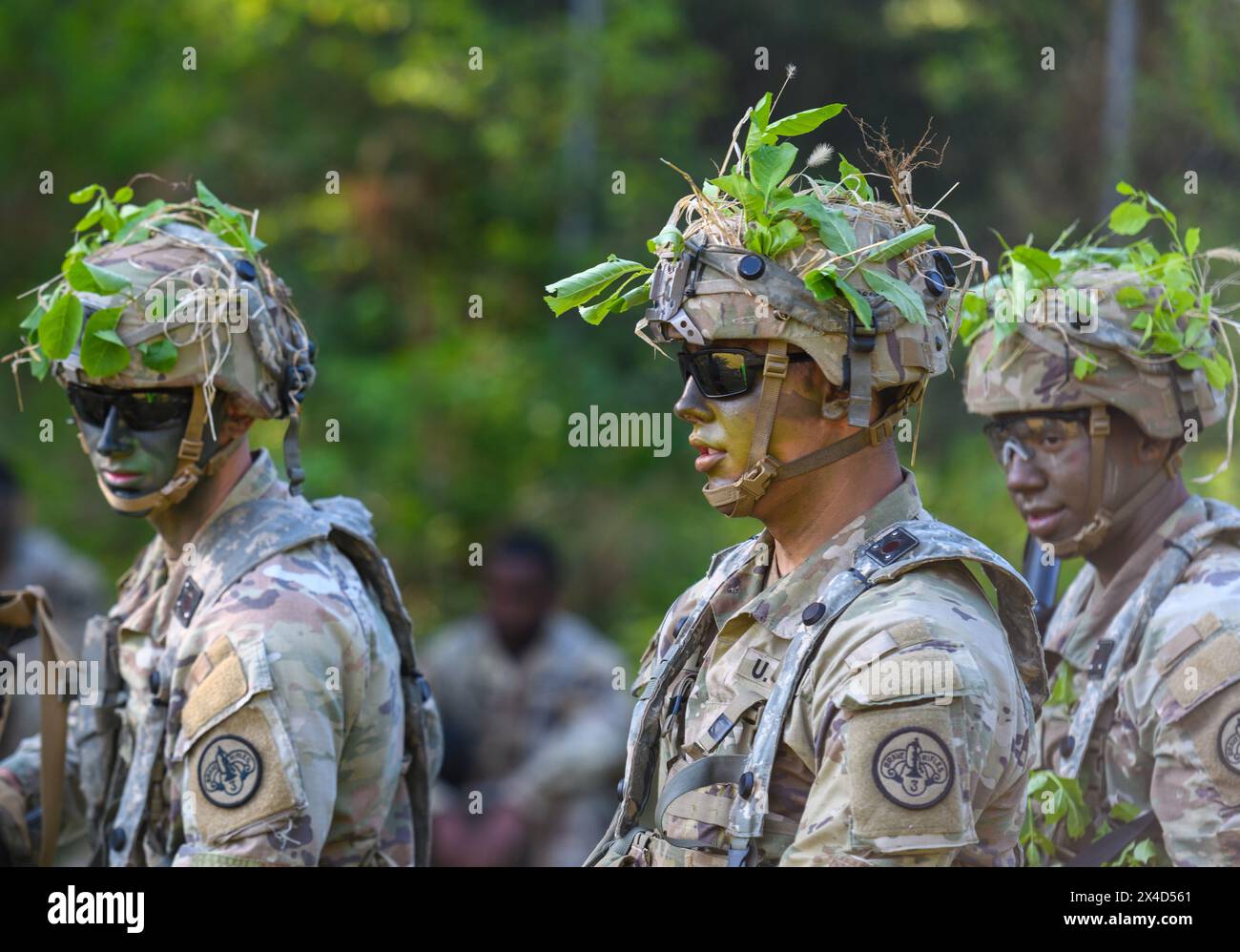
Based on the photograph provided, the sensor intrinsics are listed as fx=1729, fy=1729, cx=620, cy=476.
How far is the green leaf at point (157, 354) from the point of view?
17.0ft

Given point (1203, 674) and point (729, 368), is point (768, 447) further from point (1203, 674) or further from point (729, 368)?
point (1203, 674)

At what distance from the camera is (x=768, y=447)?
4.05 meters

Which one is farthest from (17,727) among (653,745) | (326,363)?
(326,363)

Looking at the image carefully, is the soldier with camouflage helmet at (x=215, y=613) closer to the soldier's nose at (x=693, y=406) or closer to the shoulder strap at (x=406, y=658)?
the shoulder strap at (x=406, y=658)

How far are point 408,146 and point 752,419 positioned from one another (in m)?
15.9

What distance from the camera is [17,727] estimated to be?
7227mm

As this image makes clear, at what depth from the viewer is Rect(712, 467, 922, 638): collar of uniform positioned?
13.3 ft

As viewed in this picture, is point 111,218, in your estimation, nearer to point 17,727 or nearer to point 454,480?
point 17,727

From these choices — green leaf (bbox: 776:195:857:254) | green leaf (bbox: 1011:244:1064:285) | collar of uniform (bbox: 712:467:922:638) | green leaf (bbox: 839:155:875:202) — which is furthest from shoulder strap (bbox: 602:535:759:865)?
green leaf (bbox: 1011:244:1064:285)

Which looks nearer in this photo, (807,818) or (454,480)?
(807,818)

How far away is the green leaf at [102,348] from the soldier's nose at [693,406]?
193 centimetres

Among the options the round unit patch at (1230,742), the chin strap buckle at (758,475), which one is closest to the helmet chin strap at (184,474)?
the chin strap buckle at (758,475)

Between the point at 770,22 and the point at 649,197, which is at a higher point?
the point at 770,22
